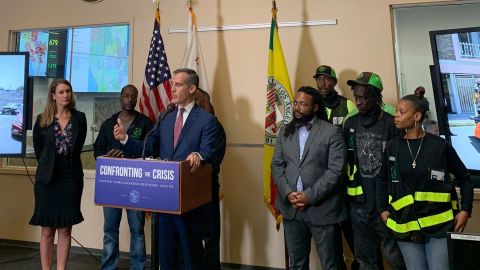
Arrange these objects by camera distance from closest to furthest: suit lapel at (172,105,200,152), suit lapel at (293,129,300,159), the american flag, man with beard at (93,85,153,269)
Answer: suit lapel at (172,105,200,152) → suit lapel at (293,129,300,159) → man with beard at (93,85,153,269) → the american flag

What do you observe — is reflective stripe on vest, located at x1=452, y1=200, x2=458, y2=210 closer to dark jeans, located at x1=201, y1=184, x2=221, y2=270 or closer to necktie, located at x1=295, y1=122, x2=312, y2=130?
necktie, located at x1=295, y1=122, x2=312, y2=130

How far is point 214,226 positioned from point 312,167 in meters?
1.00

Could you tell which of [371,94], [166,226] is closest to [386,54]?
[371,94]

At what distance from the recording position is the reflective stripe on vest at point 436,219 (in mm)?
1728

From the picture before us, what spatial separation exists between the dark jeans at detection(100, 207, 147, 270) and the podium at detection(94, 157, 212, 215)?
126 centimetres

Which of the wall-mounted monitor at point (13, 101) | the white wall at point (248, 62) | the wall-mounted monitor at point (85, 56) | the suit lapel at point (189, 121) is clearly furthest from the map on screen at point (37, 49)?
the suit lapel at point (189, 121)

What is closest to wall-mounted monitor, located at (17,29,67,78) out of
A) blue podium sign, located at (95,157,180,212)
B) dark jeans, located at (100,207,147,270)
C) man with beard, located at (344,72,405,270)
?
dark jeans, located at (100,207,147,270)

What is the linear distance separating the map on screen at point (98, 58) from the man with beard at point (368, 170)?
8.28 ft

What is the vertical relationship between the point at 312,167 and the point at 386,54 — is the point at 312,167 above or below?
below

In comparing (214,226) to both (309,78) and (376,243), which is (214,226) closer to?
(376,243)

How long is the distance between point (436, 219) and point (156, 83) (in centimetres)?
245

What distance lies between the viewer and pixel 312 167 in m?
2.09

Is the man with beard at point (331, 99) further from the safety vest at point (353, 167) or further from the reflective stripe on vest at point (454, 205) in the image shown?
the reflective stripe on vest at point (454, 205)

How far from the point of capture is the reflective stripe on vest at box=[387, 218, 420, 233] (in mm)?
1758
